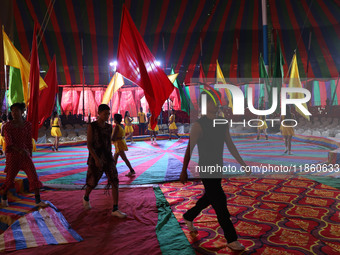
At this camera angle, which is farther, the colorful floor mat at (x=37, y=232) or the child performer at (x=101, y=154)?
the child performer at (x=101, y=154)

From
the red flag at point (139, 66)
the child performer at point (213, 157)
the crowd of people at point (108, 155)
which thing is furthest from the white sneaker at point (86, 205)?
the red flag at point (139, 66)

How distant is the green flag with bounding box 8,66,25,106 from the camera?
648cm

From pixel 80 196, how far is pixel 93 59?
11.4 metres

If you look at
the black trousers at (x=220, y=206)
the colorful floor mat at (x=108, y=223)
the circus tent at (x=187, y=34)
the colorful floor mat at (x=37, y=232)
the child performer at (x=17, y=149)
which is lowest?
the colorful floor mat at (x=108, y=223)

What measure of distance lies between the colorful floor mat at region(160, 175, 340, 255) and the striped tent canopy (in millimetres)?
8640

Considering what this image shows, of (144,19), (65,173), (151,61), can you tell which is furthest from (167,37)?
(65,173)

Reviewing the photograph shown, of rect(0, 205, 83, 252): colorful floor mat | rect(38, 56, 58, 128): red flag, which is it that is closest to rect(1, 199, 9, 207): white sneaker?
rect(0, 205, 83, 252): colorful floor mat

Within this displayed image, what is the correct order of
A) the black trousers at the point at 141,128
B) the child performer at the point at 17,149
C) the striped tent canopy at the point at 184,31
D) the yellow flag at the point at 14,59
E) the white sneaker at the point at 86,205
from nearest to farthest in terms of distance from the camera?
the child performer at the point at 17,149, the white sneaker at the point at 86,205, the yellow flag at the point at 14,59, the striped tent canopy at the point at 184,31, the black trousers at the point at 141,128

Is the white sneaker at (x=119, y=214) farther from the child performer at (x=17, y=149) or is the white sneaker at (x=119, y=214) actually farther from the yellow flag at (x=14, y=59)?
the yellow flag at (x=14, y=59)

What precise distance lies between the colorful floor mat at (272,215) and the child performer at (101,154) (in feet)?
2.42

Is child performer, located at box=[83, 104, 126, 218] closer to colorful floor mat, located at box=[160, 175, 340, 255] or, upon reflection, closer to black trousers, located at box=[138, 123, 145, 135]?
colorful floor mat, located at box=[160, 175, 340, 255]

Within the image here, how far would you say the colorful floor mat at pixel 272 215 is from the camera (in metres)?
2.31

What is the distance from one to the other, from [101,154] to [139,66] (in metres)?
2.33

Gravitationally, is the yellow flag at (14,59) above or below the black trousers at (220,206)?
above
